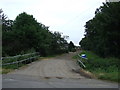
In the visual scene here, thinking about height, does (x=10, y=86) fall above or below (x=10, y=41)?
below

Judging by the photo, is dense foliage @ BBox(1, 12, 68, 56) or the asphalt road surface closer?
the asphalt road surface

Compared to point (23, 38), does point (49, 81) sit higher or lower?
lower

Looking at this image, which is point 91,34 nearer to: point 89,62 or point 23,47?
point 23,47

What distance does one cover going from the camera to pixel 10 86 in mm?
14555

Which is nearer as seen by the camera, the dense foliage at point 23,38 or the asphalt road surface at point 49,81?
the asphalt road surface at point 49,81

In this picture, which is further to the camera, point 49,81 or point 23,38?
point 23,38

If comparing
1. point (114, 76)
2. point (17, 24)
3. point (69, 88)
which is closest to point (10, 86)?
point (69, 88)

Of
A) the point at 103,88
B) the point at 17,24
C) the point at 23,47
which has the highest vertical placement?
the point at 17,24

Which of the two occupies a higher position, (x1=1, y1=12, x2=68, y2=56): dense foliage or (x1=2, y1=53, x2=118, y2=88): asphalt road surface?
(x1=1, y1=12, x2=68, y2=56): dense foliage

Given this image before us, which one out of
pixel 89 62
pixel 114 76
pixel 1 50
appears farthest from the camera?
pixel 1 50

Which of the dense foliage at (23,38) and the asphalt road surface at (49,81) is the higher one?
the dense foliage at (23,38)

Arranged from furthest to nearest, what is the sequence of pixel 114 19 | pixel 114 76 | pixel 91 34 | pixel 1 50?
pixel 91 34 < pixel 1 50 < pixel 114 19 < pixel 114 76

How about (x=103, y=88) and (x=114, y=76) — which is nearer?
(x=103, y=88)

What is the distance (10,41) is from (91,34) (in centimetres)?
2724
